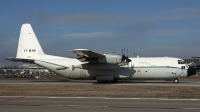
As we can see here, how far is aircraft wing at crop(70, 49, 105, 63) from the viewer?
2688cm

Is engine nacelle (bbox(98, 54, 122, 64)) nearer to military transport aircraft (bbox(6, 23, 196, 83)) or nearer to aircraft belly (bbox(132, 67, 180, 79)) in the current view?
military transport aircraft (bbox(6, 23, 196, 83))

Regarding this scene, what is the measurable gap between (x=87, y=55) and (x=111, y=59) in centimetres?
292

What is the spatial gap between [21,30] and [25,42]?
1.75m

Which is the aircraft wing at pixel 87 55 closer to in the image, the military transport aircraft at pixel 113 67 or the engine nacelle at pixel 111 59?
the military transport aircraft at pixel 113 67

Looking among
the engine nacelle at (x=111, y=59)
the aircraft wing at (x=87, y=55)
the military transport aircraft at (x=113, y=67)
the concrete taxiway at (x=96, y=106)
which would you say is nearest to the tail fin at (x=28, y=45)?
the military transport aircraft at (x=113, y=67)

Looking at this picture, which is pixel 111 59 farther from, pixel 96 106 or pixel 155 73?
pixel 96 106

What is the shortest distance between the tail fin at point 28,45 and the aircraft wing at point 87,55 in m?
7.18

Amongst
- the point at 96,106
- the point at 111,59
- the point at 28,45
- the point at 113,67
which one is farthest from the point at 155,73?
the point at 96,106

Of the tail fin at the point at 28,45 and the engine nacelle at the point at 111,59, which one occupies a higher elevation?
the tail fin at the point at 28,45

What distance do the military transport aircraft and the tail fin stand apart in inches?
26.6

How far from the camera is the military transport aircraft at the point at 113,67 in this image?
2925 centimetres

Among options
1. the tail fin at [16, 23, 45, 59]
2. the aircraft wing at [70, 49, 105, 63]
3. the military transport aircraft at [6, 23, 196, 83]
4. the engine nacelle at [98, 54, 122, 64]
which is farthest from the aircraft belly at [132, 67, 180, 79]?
the tail fin at [16, 23, 45, 59]

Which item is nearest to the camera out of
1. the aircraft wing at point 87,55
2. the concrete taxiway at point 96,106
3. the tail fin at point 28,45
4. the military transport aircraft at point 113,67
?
Answer: the concrete taxiway at point 96,106

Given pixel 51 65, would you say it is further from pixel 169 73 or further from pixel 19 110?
pixel 19 110
